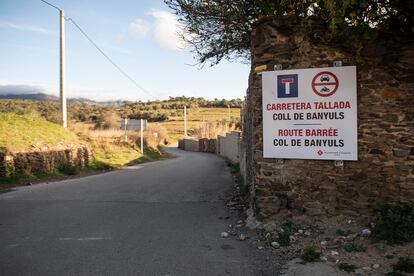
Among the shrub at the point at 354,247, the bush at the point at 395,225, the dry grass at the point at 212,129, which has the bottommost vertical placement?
the shrub at the point at 354,247

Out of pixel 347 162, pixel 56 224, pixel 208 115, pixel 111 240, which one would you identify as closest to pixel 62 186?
pixel 56 224

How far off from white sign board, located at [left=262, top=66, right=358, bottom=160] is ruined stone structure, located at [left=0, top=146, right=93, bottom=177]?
11.5m

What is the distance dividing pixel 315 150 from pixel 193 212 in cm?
339

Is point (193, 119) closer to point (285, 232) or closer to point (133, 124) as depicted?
point (133, 124)

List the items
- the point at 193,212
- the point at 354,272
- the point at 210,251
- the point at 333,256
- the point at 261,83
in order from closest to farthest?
the point at 354,272 → the point at 333,256 → the point at 210,251 → the point at 261,83 → the point at 193,212

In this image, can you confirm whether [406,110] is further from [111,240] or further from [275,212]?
[111,240]

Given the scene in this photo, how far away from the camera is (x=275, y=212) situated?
8250mm

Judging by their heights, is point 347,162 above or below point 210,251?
above

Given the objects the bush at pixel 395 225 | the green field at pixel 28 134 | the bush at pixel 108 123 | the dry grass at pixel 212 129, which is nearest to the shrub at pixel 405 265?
the bush at pixel 395 225

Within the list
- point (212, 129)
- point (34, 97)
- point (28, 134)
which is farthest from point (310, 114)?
point (34, 97)

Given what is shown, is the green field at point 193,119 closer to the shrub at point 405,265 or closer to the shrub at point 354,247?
the shrub at point 354,247

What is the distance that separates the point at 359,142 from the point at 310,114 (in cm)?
100

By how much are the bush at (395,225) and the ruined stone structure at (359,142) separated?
0.27 m

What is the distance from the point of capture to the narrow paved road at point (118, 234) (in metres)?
6.07
